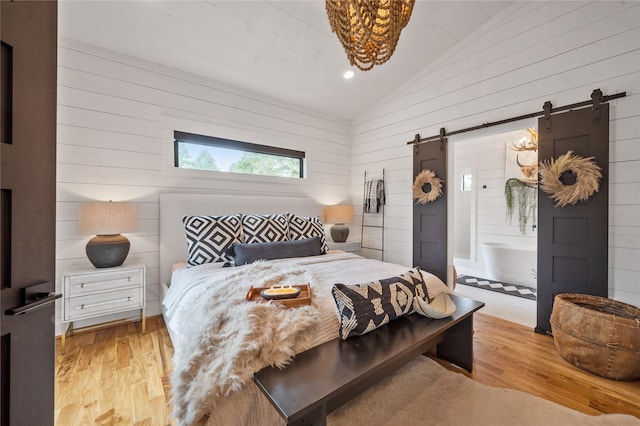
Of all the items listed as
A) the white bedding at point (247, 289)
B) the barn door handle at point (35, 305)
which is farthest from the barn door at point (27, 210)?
the white bedding at point (247, 289)

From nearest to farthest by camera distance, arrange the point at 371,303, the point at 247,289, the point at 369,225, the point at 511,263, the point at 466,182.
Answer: the point at 371,303
the point at 247,289
the point at 511,263
the point at 369,225
the point at 466,182

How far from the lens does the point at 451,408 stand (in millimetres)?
1479

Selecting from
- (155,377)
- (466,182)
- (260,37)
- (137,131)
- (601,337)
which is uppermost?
(260,37)

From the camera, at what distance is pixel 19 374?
2.42 ft

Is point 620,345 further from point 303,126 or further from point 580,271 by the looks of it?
point 303,126

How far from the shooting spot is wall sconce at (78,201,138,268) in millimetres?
2172

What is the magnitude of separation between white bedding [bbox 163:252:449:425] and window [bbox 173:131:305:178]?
142cm

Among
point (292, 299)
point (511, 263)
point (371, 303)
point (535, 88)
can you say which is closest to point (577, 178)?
point (535, 88)

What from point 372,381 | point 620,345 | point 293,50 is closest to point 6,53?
point 372,381

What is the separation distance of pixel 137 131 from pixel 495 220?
5311mm

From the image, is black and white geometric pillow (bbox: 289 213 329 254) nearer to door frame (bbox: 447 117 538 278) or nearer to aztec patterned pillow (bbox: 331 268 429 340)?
aztec patterned pillow (bbox: 331 268 429 340)

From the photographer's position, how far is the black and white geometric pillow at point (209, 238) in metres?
2.40

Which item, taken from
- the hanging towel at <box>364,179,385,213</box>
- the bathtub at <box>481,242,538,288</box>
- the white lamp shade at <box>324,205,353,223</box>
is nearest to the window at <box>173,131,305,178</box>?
the white lamp shade at <box>324,205,353,223</box>

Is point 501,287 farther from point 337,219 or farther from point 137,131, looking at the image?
point 137,131
